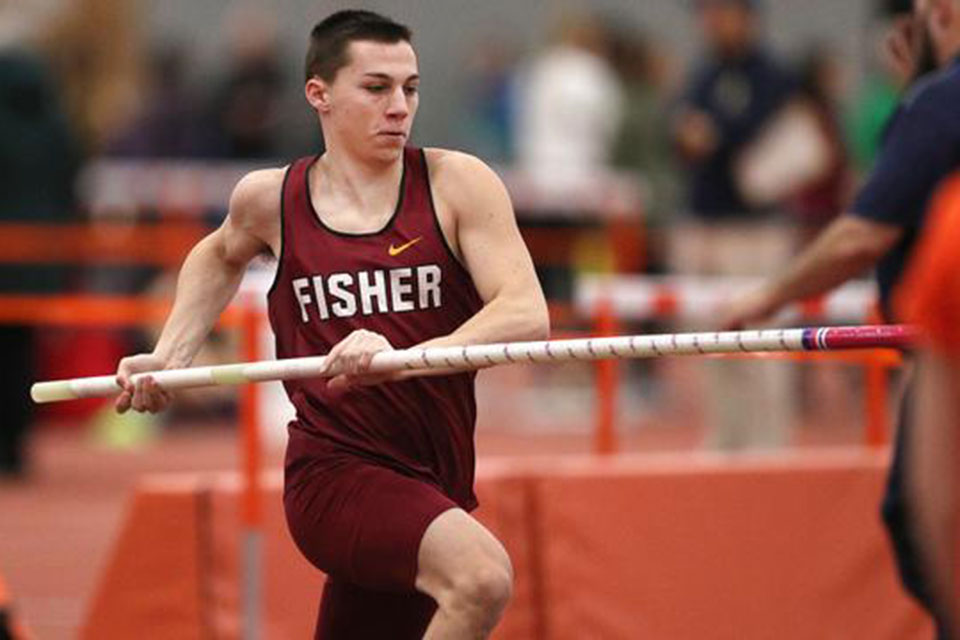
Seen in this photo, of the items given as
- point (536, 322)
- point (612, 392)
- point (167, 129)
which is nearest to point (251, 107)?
point (167, 129)

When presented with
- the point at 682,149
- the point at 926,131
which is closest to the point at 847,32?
the point at 682,149

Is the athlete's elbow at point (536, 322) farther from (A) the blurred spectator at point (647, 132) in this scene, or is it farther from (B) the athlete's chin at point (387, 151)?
(A) the blurred spectator at point (647, 132)

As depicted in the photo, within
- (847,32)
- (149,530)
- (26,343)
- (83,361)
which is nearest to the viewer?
(149,530)

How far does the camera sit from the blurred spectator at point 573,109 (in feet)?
63.3

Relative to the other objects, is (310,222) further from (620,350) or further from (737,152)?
(737,152)

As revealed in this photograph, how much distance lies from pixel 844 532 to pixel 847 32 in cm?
1495

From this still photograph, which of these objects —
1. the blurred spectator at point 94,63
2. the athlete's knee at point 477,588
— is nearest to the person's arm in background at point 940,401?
the athlete's knee at point 477,588

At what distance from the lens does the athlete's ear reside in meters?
6.96

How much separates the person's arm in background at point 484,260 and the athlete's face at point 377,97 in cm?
16

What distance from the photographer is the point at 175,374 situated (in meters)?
6.86

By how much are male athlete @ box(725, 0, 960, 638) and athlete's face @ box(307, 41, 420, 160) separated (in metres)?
1.33

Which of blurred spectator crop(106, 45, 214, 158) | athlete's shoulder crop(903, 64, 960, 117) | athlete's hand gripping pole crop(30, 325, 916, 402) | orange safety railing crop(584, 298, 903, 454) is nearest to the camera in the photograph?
athlete's hand gripping pole crop(30, 325, 916, 402)

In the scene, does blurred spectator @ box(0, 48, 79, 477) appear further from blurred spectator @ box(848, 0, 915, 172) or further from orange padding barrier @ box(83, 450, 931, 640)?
orange padding barrier @ box(83, 450, 931, 640)

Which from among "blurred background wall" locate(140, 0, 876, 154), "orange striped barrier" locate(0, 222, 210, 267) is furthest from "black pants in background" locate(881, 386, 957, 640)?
"blurred background wall" locate(140, 0, 876, 154)
